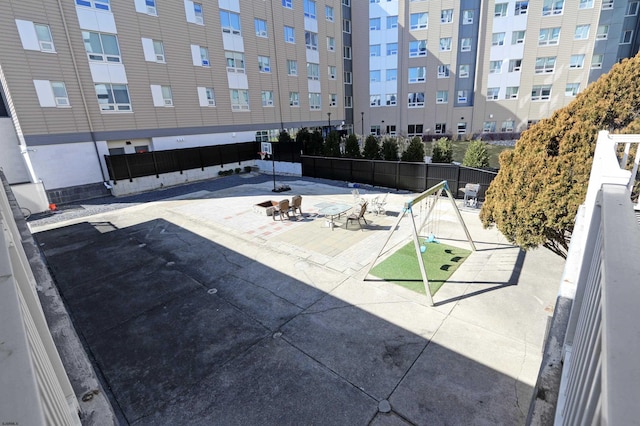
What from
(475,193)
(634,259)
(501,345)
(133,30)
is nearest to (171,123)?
(133,30)

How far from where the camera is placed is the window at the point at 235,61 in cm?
2805

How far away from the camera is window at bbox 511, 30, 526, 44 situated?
34.7m

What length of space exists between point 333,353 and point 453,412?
2174 mm

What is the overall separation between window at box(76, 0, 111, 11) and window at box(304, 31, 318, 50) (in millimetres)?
19391

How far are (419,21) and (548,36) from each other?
14.2 meters

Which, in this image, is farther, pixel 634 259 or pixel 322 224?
pixel 322 224

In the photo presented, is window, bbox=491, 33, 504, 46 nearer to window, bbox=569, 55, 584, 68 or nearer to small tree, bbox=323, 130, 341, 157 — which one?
window, bbox=569, 55, 584, 68

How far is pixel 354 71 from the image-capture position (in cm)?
4297

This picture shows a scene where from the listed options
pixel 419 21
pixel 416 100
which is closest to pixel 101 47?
pixel 416 100

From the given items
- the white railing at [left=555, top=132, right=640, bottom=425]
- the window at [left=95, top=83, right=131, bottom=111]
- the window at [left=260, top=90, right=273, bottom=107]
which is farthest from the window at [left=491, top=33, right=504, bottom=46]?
the white railing at [left=555, top=132, right=640, bottom=425]

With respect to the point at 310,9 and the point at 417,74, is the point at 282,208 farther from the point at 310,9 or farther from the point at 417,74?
the point at 417,74

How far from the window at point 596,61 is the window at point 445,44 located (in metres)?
15.0

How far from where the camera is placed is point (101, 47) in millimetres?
→ 20906

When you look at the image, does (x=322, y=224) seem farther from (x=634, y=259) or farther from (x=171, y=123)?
(x=171, y=123)
